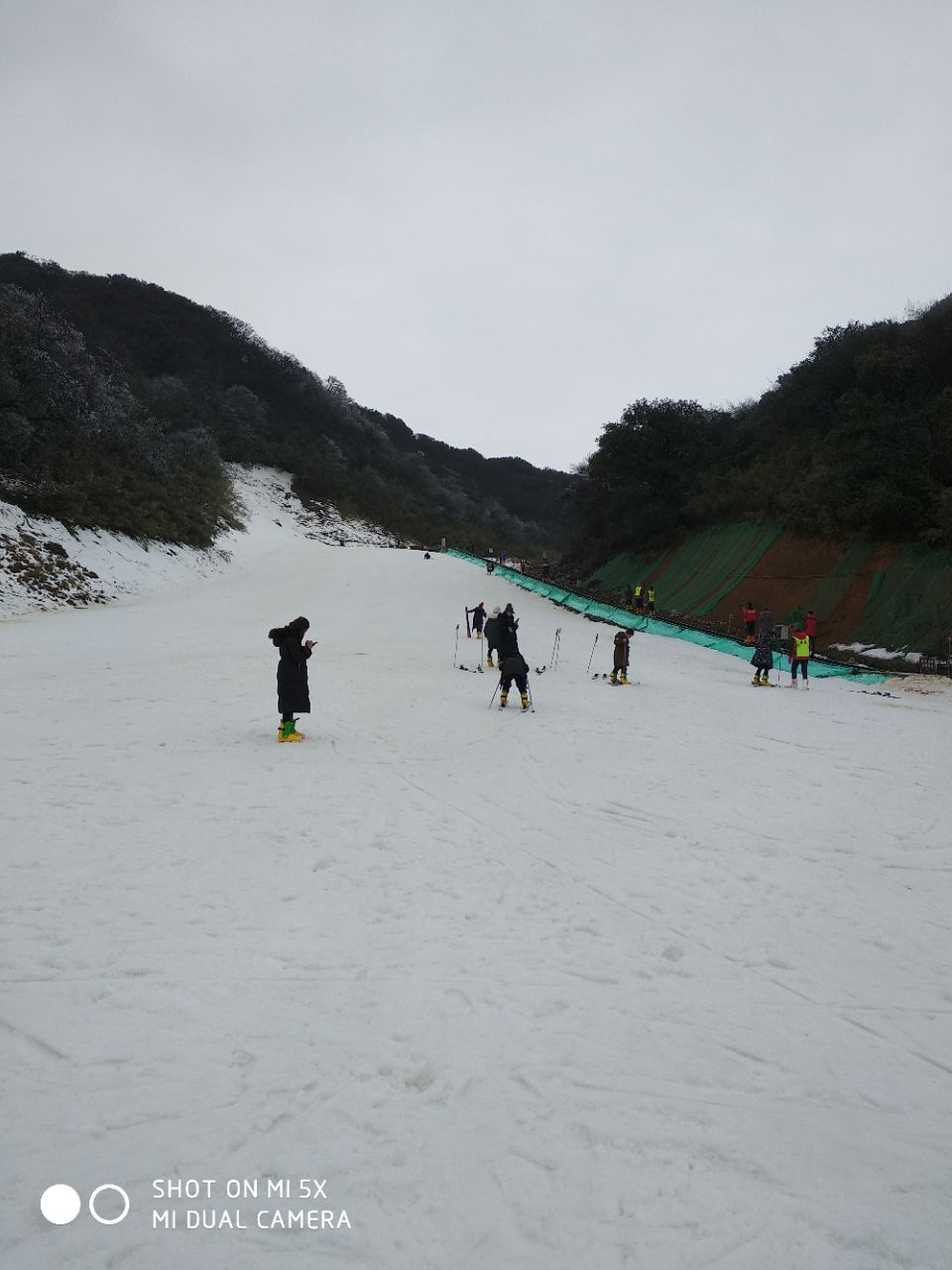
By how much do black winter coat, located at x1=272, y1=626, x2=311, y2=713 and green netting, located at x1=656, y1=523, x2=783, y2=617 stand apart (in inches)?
890

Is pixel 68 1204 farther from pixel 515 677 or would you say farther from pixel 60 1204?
pixel 515 677

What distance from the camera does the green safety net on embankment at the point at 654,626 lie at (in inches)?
728

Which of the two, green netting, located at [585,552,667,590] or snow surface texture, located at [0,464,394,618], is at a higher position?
green netting, located at [585,552,667,590]

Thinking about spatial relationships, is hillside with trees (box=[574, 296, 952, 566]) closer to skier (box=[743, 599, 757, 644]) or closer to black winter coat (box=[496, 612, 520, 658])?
skier (box=[743, 599, 757, 644])

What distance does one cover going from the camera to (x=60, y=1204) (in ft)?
8.87

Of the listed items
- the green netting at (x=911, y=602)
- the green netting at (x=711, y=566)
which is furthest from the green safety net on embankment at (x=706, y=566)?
the green netting at (x=911, y=602)

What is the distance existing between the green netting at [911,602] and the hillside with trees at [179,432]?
80.8 ft

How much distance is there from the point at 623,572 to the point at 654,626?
12.2 m

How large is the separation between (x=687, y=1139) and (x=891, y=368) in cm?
3400

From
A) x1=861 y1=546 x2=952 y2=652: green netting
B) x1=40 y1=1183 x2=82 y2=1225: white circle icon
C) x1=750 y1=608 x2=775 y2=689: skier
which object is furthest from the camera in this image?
x1=861 y1=546 x2=952 y2=652: green netting

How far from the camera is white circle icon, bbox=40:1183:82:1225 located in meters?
2.63

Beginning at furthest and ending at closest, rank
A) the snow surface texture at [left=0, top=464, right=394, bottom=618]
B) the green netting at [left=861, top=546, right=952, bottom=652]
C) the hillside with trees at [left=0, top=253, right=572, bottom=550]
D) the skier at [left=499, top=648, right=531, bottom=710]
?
the hillside with trees at [left=0, top=253, right=572, bottom=550] < the snow surface texture at [left=0, top=464, right=394, bottom=618] < the green netting at [left=861, top=546, right=952, bottom=652] < the skier at [left=499, top=648, right=531, bottom=710]

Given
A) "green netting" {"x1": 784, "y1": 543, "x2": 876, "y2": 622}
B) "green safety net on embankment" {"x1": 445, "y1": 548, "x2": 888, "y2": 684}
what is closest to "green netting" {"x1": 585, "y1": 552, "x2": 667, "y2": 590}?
"green safety net on embankment" {"x1": 445, "y1": 548, "x2": 888, "y2": 684}

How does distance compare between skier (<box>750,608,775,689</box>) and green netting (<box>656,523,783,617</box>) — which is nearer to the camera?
skier (<box>750,608,775,689</box>)
